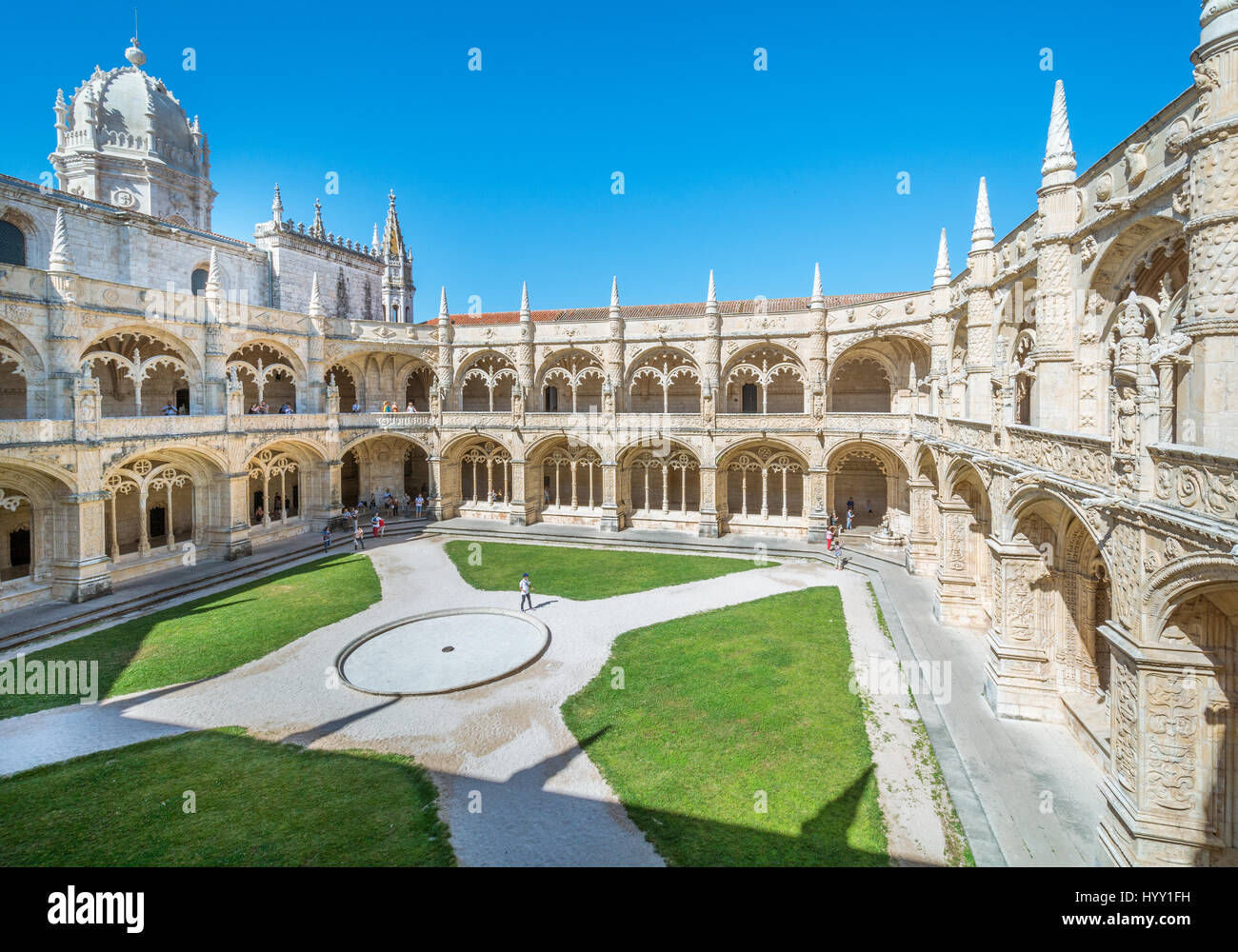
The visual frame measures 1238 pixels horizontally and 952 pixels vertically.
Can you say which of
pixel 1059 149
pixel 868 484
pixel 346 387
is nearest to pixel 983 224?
pixel 1059 149

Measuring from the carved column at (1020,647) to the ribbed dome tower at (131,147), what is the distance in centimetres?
3509

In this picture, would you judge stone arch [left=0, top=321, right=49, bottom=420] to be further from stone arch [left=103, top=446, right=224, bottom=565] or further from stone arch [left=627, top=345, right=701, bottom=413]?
stone arch [left=627, top=345, right=701, bottom=413]

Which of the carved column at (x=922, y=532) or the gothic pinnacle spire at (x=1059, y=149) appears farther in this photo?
the carved column at (x=922, y=532)

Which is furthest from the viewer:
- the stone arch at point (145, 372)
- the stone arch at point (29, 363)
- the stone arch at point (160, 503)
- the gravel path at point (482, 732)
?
the stone arch at point (145, 372)

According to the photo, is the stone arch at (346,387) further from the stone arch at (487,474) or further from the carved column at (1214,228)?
the carved column at (1214,228)

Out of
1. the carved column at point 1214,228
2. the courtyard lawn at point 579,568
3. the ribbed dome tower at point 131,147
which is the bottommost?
the courtyard lawn at point 579,568

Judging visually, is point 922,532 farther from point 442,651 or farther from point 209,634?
point 209,634

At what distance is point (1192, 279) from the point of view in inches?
308

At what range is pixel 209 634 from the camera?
16453mm

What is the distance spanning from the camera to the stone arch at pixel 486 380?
33219mm

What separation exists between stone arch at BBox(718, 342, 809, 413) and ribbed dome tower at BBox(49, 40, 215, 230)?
28.2 metres

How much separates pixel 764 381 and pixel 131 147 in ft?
104

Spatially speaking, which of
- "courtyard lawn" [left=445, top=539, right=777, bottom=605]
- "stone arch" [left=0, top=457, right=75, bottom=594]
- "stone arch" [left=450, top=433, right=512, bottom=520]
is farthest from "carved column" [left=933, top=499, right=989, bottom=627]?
"stone arch" [left=0, top=457, right=75, bottom=594]

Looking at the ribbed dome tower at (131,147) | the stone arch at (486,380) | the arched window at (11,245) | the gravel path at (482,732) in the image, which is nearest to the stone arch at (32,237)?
the arched window at (11,245)
